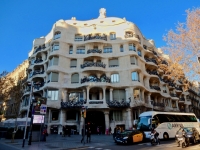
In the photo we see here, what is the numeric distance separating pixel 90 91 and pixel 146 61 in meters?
14.7

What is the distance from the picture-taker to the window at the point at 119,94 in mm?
31889

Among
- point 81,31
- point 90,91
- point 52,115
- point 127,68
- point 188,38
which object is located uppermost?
point 81,31

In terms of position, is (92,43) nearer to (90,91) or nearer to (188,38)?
(90,91)

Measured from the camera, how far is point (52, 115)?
3123 centimetres

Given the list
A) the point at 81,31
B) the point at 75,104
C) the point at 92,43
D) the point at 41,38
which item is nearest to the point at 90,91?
the point at 75,104

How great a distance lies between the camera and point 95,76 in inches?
1318

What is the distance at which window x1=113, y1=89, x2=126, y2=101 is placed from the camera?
31.9m

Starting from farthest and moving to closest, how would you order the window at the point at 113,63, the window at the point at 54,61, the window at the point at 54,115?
1. the window at the point at 113,63
2. the window at the point at 54,61
3. the window at the point at 54,115

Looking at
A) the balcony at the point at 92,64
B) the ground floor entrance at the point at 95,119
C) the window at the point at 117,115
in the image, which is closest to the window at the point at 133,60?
the balcony at the point at 92,64

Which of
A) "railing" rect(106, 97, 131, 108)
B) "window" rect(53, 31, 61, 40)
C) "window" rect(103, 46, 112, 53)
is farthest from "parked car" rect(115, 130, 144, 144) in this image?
"window" rect(53, 31, 61, 40)

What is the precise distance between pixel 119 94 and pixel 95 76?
19.6ft

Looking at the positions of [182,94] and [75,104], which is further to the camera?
[182,94]

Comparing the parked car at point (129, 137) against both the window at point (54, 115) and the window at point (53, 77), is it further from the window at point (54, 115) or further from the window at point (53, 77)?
the window at point (53, 77)

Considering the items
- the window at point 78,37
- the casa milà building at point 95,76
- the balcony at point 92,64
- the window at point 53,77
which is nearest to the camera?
the casa milà building at point 95,76
